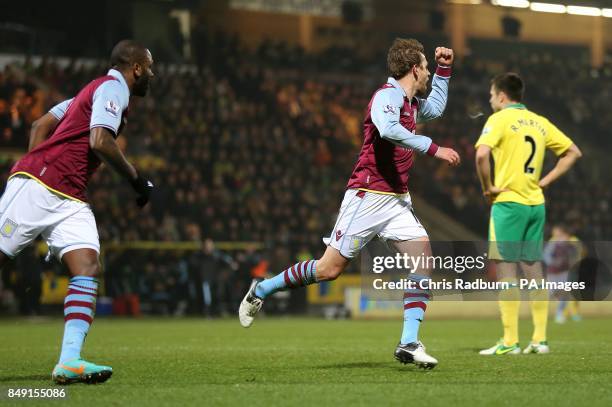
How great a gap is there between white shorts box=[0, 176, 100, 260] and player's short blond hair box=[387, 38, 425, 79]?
275 centimetres

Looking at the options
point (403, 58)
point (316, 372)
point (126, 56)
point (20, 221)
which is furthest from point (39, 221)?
point (403, 58)

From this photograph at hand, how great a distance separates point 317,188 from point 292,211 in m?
1.77

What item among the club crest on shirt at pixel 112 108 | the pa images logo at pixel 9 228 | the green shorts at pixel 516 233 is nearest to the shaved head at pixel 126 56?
the club crest on shirt at pixel 112 108

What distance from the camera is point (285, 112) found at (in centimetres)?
2877

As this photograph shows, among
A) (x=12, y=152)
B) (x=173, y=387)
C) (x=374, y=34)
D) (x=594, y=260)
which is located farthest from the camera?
(x=374, y=34)

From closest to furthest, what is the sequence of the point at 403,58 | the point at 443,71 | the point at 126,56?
the point at 126,56
the point at 403,58
the point at 443,71

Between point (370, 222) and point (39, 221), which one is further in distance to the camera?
point (370, 222)

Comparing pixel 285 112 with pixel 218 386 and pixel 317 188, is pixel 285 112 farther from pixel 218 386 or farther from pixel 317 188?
pixel 218 386

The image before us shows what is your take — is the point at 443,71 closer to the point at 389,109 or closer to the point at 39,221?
the point at 389,109

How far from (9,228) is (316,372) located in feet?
7.81

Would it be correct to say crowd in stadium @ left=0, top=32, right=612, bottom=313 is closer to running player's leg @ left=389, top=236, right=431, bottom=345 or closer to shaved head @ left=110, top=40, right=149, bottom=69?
running player's leg @ left=389, top=236, right=431, bottom=345

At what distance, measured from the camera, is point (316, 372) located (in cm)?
728

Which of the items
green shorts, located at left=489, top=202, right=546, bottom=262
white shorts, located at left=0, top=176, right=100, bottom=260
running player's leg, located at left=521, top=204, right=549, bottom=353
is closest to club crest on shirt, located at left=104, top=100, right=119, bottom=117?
white shorts, located at left=0, top=176, right=100, bottom=260

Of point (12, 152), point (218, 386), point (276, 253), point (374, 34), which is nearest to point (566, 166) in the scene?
point (218, 386)
